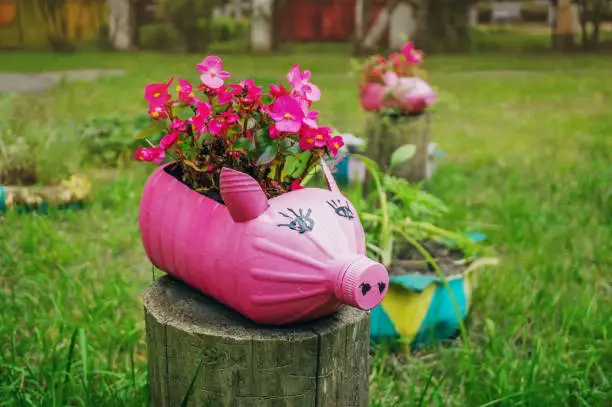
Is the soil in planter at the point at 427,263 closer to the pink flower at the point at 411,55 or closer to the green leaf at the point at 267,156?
the green leaf at the point at 267,156

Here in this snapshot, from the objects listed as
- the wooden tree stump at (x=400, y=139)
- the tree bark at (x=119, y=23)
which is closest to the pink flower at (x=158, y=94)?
the wooden tree stump at (x=400, y=139)

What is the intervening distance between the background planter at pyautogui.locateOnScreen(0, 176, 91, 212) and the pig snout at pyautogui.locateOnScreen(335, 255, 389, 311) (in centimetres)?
297

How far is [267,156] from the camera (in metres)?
1.69

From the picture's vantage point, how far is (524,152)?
6254 millimetres

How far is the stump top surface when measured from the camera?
167 centimetres

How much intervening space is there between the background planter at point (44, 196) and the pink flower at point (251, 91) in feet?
8.91

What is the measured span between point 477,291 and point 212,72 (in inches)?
70.0

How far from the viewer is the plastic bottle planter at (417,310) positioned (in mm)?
2723

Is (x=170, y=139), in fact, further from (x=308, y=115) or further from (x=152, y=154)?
(x=308, y=115)

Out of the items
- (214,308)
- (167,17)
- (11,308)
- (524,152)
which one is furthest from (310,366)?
(167,17)

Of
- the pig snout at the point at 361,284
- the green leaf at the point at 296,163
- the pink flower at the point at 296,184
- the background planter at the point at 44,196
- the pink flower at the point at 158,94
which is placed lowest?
the background planter at the point at 44,196

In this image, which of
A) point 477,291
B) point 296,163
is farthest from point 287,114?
point 477,291

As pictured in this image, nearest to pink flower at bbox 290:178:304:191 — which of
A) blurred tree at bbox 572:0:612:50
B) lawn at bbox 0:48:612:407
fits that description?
lawn at bbox 0:48:612:407

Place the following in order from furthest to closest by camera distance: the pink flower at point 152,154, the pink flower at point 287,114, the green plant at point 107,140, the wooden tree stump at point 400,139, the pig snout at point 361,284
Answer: the green plant at point 107,140 < the wooden tree stump at point 400,139 < the pink flower at point 152,154 < the pink flower at point 287,114 < the pig snout at point 361,284
